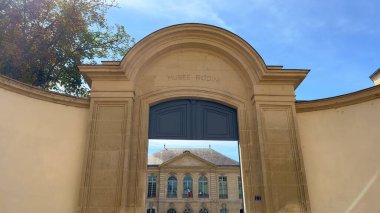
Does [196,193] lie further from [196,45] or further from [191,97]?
[196,45]

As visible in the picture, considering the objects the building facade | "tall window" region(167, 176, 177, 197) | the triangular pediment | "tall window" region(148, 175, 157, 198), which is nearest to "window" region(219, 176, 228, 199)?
the building facade

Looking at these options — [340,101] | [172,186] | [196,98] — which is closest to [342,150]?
[340,101]

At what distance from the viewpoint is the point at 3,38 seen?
9336 millimetres

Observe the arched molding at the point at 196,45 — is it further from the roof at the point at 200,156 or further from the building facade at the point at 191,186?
the roof at the point at 200,156

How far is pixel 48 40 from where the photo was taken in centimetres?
1048

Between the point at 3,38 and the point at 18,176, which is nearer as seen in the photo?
the point at 18,176

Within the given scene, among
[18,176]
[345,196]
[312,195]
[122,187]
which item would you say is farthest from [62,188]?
[345,196]

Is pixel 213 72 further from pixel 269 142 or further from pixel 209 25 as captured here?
pixel 269 142

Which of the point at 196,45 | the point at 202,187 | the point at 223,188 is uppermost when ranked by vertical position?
the point at 196,45

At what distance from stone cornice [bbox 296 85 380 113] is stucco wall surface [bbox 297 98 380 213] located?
Result: 101mm

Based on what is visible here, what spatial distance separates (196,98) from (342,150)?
3.61 m

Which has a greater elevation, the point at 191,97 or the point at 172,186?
the point at 191,97

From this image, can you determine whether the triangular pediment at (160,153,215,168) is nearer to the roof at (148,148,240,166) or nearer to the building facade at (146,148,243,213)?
the building facade at (146,148,243,213)

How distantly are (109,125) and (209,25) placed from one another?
11.3 feet
